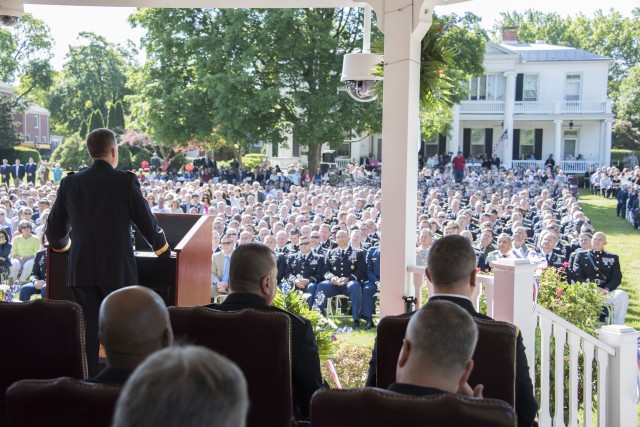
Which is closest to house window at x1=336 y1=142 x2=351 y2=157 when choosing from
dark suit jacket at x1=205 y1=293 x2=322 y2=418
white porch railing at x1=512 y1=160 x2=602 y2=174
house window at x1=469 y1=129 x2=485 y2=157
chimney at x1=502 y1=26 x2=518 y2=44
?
house window at x1=469 y1=129 x2=485 y2=157

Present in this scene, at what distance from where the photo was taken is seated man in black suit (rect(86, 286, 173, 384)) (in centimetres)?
228

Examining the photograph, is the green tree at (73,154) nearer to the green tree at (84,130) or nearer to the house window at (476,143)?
the green tree at (84,130)

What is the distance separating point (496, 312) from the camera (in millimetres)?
4500

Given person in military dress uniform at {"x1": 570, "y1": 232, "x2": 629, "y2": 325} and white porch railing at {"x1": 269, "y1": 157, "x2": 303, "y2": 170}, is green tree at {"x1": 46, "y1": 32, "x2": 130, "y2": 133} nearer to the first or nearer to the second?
Answer: white porch railing at {"x1": 269, "y1": 157, "x2": 303, "y2": 170}

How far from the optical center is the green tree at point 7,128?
45.2m

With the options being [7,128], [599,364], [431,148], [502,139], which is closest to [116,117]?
[7,128]

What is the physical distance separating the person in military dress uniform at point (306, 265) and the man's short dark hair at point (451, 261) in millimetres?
8547

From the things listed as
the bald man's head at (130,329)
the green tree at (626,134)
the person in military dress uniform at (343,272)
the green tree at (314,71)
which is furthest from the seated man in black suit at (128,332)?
the green tree at (626,134)

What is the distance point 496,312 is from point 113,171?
236 cm

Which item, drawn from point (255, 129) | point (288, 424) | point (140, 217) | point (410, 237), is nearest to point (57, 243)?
point (140, 217)

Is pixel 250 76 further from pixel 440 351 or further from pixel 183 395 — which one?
pixel 183 395

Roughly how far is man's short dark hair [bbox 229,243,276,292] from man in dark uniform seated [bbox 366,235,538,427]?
62 centimetres

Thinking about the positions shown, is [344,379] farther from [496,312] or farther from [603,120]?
[603,120]

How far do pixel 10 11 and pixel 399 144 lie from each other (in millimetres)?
3164
